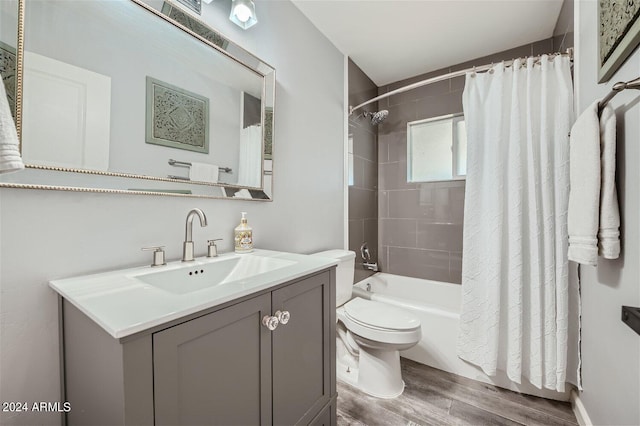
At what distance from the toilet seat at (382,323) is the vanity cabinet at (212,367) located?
503 mm

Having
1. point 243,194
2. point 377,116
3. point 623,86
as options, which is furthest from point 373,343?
point 377,116

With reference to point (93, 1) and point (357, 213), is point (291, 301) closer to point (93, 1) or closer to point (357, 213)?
point (93, 1)

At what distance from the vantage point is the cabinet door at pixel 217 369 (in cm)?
56

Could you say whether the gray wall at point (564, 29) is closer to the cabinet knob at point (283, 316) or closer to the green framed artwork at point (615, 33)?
the green framed artwork at point (615, 33)

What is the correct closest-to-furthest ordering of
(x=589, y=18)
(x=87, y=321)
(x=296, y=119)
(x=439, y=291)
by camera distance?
(x=87, y=321) < (x=589, y=18) < (x=296, y=119) < (x=439, y=291)

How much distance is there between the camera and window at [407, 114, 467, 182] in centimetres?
236

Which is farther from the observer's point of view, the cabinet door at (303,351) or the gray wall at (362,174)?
the gray wall at (362,174)

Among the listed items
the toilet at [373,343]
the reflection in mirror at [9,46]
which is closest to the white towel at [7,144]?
the reflection in mirror at [9,46]

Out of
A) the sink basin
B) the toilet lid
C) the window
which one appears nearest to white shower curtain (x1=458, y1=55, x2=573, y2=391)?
the toilet lid

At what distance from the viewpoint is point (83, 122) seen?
832 mm

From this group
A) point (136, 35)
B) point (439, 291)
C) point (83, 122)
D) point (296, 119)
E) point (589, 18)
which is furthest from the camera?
point (439, 291)

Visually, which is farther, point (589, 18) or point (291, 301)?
point (589, 18)

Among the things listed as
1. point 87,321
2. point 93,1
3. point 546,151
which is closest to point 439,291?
point 546,151

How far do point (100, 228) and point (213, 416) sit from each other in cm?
70
